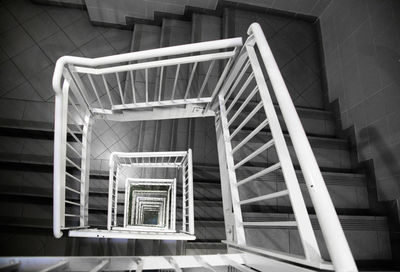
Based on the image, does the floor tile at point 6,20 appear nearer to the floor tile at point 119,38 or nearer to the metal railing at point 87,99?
the floor tile at point 119,38

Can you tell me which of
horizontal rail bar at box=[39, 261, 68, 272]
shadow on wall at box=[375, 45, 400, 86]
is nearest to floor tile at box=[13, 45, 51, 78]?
horizontal rail bar at box=[39, 261, 68, 272]

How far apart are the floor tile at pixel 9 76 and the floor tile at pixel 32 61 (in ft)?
0.22

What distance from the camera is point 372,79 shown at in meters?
2.32

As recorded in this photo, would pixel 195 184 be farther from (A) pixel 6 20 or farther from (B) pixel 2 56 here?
(A) pixel 6 20

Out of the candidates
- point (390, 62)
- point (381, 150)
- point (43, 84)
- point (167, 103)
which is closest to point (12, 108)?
point (43, 84)

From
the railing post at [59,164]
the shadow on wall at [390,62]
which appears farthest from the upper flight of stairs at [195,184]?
the railing post at [59,164]

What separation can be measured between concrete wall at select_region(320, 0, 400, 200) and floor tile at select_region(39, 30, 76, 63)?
370 centimetres

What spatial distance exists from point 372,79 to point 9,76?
174 inches

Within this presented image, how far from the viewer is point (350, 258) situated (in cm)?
54

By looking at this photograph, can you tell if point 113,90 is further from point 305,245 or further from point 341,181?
point 305,245

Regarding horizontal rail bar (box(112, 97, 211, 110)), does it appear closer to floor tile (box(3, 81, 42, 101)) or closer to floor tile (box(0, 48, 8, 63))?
floor tile (box(3, 81, 42, 101))

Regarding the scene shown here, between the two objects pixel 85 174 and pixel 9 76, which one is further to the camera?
pixel 9 76

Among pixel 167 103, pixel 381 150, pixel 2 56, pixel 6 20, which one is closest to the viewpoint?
pixel 167 103

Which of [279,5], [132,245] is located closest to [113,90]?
[132,245]
